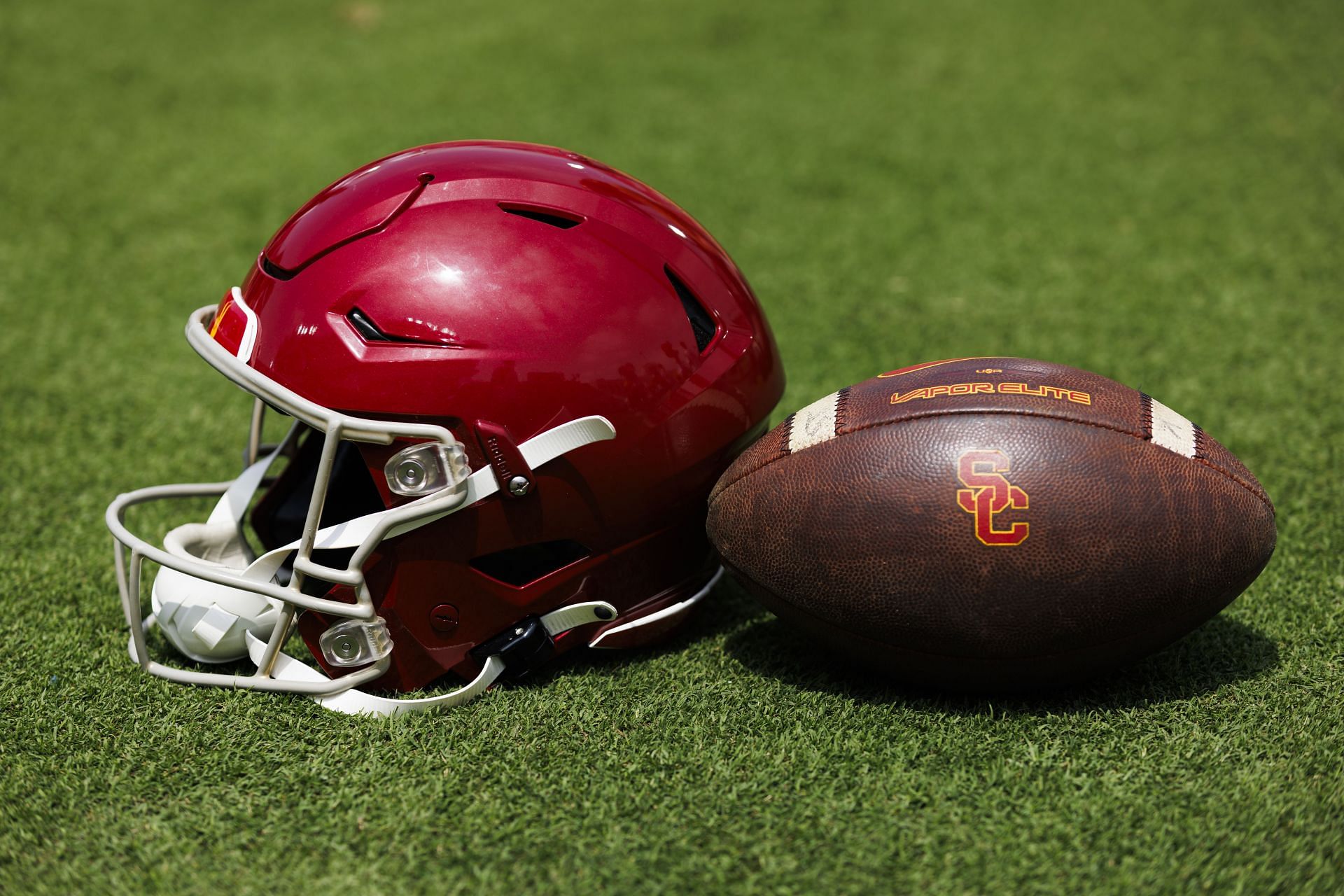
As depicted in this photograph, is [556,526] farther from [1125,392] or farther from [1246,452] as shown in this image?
[1246,452]

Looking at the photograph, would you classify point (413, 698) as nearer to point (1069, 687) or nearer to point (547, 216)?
point (547, 216)

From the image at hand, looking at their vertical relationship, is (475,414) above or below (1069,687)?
above

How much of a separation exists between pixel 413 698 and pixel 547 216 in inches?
38.8

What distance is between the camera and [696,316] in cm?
228

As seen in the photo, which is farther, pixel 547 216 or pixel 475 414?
pixel 547 216

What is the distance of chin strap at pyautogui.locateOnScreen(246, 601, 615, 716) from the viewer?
2.25 m

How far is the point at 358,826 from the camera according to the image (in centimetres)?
198

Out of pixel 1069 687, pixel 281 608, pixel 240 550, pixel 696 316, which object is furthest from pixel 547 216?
pixel 1069 687

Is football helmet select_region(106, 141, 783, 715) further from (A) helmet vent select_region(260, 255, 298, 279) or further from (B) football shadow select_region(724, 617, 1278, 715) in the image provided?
(B) football shadow select_region(724, 617, 1278, 715)

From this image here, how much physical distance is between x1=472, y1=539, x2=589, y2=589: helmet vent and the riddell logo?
748 millimetres

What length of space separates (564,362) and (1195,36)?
558 cm

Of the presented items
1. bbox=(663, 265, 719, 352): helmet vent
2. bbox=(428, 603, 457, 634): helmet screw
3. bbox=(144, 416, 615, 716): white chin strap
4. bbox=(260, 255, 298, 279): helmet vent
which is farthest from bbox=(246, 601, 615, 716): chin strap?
bbox=(260, 255, 298, 279): helmet vent

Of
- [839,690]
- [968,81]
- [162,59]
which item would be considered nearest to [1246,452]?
[839,690]

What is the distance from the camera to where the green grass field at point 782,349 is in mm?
1947
